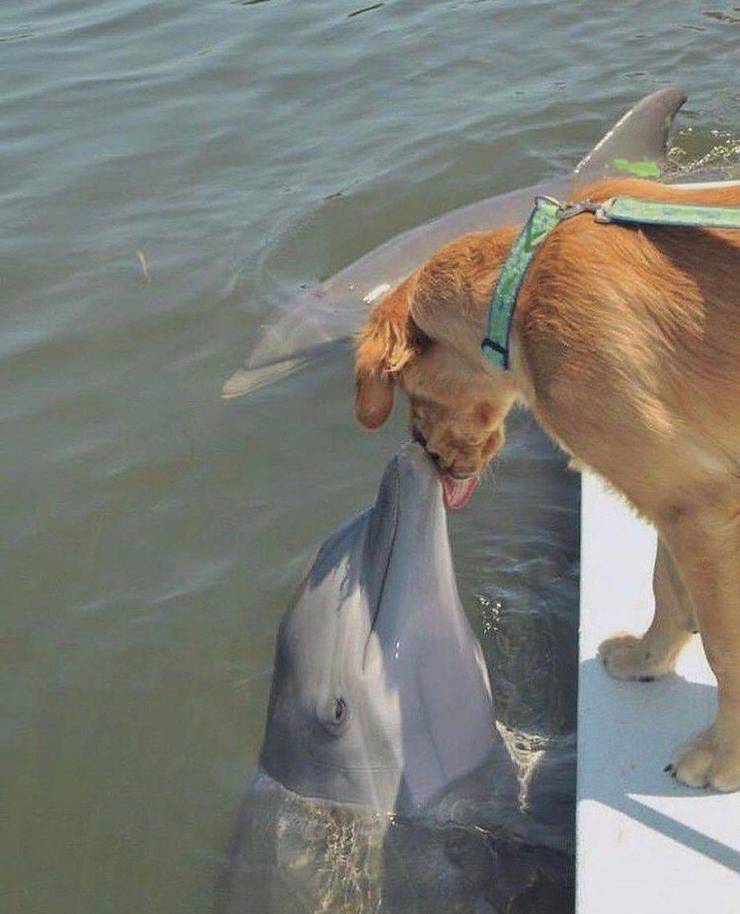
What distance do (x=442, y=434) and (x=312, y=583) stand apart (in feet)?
2.06

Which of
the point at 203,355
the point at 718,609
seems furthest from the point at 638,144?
the point at 718,609

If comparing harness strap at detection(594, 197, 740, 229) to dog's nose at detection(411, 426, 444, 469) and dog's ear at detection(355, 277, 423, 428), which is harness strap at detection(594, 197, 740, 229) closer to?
dog's ear at detection(355, 277, 423, 428)

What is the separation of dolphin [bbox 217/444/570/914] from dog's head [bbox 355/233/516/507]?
0.31 m

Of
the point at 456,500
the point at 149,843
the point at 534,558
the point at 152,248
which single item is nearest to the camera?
the point at 456,500

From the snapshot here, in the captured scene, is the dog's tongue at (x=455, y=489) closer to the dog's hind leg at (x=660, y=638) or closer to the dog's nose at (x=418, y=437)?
the dog's nose at (x=418, y=437)

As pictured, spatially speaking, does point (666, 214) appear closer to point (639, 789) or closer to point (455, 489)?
point (455, 489)

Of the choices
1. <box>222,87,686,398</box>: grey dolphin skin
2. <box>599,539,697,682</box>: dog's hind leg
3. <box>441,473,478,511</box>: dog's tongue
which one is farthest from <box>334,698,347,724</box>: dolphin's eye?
<box>222,87,686,398</box>: grey dolphin skin

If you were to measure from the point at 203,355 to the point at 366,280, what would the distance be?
0.88 m

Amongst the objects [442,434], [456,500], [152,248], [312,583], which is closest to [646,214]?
[442,434]

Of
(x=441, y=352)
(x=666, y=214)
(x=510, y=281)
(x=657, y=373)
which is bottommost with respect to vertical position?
(x=441, y=352)

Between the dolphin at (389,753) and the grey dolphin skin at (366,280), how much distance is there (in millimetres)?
2583

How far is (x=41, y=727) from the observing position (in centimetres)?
459

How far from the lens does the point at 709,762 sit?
3.16 meters

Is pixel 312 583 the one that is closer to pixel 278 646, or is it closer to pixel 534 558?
pixel 278 646
